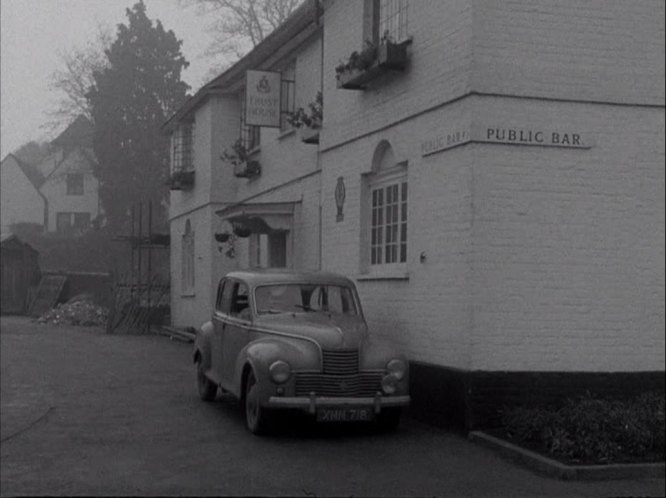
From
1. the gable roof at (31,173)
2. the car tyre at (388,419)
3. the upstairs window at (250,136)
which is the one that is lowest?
the car tyre at (388,419)

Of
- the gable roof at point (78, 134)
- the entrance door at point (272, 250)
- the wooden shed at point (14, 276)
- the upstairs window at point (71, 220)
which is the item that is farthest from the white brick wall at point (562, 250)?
the upstairs window at point (71, 220)

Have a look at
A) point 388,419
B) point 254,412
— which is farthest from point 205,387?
point 388,419

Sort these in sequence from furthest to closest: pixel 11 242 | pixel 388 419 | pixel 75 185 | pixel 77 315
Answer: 1. pixel 75 185
2. pixel 11 242
3. pixel 77 315
4. pixel 388 419

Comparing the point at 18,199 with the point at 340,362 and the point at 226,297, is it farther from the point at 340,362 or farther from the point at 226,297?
the point at 340,362

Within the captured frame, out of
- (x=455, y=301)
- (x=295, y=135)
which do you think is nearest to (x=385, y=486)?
(x=455, y=301)

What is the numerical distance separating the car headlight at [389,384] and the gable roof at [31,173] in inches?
2660

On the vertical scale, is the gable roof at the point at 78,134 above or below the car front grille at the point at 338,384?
above

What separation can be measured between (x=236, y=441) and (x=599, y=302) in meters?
4.29

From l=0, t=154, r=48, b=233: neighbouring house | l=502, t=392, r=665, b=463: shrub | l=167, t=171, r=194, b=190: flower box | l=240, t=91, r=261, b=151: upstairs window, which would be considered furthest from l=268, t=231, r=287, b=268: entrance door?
l=0, t=154, r=48, b=233: neighbouring house

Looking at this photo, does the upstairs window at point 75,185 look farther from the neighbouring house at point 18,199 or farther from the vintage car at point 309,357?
the vintage car at point 309,357

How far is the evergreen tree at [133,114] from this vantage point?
52031mm

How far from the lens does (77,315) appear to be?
3716cm

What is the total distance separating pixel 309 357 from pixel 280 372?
0.35 m

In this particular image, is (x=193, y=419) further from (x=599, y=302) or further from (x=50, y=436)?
(x=599, y=302)
